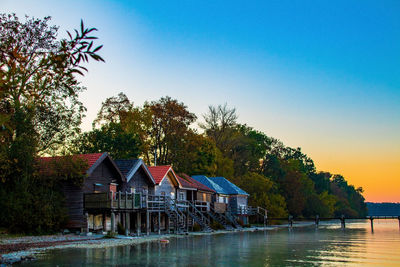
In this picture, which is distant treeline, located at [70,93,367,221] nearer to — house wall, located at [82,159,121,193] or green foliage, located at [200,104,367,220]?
green foliage, located at [200,104,367,220]

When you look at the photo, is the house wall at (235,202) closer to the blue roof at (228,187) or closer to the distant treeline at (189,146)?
the blue roof at (228,187)

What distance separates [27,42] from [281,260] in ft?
92.8

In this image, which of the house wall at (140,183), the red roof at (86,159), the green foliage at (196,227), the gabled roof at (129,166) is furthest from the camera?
the green foliage at (196,227)

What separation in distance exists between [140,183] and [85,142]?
61.6ft

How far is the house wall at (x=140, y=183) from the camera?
132 ft

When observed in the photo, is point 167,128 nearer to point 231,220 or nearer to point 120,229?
point 231,220

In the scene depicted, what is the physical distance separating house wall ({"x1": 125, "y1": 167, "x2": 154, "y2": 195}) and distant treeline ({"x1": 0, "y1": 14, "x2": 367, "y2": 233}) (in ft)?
22.3

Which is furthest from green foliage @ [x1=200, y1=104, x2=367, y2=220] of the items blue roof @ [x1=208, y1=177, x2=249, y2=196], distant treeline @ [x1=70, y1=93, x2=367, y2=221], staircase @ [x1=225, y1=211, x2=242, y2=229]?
staircase @ [x1=225, y1=211, x2=242, y2=229]

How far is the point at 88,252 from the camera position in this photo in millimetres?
21047

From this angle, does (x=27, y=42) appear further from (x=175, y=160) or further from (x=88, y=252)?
(x=175, y=160)

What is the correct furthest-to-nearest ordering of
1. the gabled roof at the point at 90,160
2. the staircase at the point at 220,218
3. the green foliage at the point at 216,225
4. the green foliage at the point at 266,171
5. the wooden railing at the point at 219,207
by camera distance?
1. the green foliage at the point at 266,171
2. the wooden railing at the point at 219,207
3. the staircase at the point at 220,218
4. the green foliage at the point at 216,225
5. the gabled roof at the point at 90,160

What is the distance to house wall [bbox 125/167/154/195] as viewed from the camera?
40106mm

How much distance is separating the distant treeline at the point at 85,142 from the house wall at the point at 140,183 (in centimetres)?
680

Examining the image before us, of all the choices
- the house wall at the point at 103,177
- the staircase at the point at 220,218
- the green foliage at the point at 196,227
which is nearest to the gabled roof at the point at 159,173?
the green foliage at the point at 196,227
